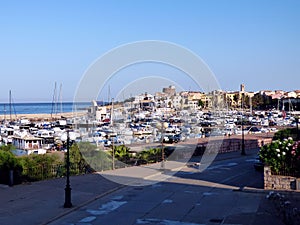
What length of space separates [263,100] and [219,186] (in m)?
154

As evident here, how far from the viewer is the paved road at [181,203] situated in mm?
13547

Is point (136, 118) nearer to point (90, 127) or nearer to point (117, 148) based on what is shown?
point (90, 127)

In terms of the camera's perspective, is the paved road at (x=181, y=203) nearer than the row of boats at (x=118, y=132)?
Yes

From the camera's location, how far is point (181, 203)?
634 inches

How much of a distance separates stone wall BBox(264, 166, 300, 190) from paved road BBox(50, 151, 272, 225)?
23.8 inches

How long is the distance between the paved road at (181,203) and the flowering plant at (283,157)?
1.40 metres

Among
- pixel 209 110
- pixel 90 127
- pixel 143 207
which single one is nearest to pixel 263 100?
pixel 209 110

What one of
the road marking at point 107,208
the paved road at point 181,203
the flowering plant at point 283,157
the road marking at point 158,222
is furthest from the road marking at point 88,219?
the flowering plant at point 283,157

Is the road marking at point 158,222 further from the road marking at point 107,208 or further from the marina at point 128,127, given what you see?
the marina at point 128,127

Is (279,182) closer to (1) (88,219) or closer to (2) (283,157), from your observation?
(2) (283,157)

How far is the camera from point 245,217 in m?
13.6

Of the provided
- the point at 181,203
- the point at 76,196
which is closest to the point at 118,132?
A: the point at 76,196

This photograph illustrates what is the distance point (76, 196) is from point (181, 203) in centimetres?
440

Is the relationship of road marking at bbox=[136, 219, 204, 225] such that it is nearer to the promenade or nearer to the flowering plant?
the promenade
